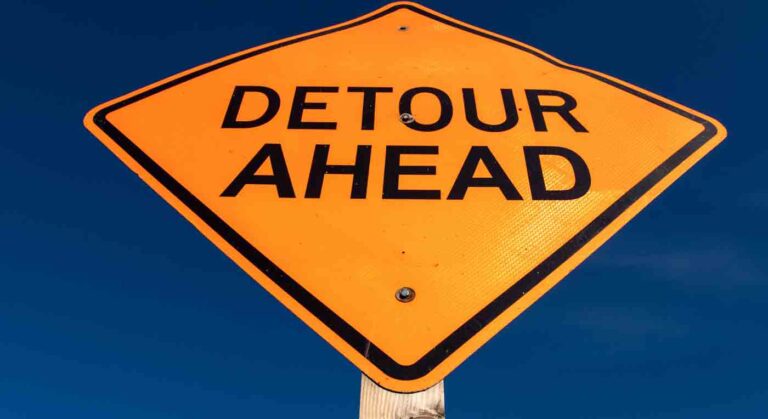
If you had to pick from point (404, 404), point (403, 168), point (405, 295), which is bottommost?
point (404, 404)

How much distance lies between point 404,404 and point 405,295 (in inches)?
→ 10.1

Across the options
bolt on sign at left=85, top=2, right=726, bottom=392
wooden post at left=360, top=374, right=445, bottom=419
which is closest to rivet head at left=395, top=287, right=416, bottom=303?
bolt on sign at left=85, top=2, right=726, bottom=392

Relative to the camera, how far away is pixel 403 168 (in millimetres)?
1979

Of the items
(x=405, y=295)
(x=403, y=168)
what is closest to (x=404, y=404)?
(x=405, y=295)

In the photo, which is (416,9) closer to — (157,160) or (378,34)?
(378,34)

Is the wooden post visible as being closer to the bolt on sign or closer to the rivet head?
the bolt on sign

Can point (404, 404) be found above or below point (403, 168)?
below

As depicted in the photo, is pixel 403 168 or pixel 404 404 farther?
pixel 403 168

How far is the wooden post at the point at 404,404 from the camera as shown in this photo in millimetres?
1550

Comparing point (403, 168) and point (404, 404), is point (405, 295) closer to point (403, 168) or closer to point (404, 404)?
point (404, 404)

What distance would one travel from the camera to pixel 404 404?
155cm

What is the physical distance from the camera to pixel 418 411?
1552mm

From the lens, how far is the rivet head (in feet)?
5.32

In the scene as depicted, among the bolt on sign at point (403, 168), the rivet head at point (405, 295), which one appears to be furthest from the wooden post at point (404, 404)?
the rivet head at point (405, 295)
